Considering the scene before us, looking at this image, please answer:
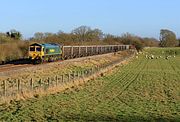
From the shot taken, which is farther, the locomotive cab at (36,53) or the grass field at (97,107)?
the locomotive cab at (36,53)

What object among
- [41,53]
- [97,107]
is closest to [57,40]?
[41,53]

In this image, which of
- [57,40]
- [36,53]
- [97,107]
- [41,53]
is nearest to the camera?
[97,107]

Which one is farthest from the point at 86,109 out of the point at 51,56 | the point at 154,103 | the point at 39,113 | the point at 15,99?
the point at 51,56

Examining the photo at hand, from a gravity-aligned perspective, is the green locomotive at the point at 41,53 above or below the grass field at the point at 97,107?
above

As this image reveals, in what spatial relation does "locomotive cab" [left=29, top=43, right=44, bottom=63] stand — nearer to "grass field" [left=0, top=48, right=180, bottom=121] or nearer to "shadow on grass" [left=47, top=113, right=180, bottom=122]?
"grass field" [left=0, top=48, right=180, bottom=121]

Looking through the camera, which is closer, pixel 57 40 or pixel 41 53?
pixel 41 53

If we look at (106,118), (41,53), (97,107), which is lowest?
(97,107)

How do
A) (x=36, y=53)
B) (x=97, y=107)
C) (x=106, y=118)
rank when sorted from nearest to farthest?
(x=106, y=118) → (x=97, y=107) → (x=36, y=53)

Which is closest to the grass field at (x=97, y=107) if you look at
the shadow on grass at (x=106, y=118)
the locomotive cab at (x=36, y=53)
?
the shadow on grass at (x=106, y=118)

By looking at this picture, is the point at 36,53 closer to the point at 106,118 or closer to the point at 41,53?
the point at 41,53

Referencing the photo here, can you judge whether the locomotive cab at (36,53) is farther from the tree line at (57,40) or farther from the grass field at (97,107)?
the grass field at (97,107)

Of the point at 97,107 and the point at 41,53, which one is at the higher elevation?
the point at 41,53

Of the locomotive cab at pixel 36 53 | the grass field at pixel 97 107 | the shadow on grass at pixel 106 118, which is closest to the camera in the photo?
the shadow on grass at pixel 106 118

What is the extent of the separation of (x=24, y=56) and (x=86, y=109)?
41472mm
